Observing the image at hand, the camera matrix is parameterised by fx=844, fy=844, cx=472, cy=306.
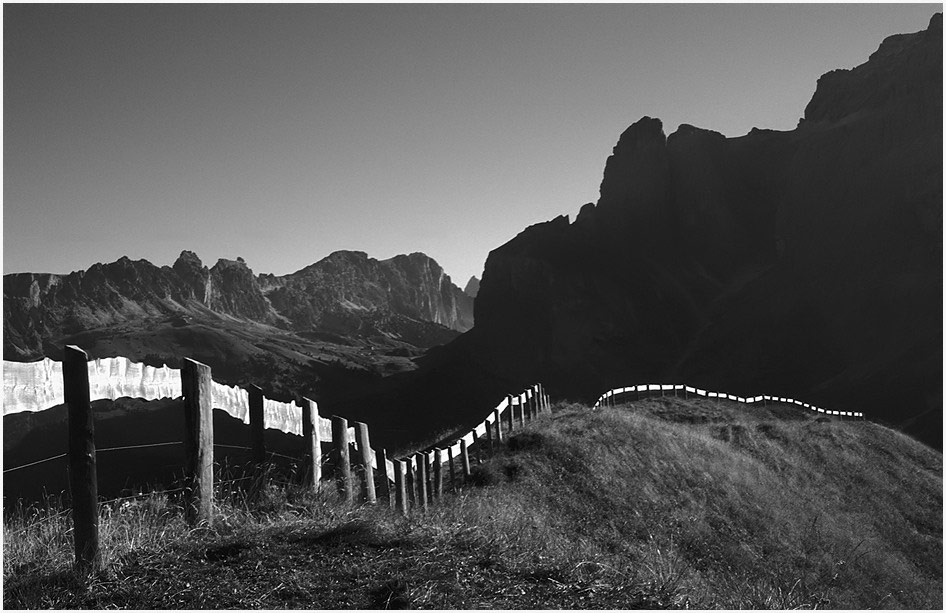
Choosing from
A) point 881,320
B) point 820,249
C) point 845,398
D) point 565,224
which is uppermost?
point 565,224

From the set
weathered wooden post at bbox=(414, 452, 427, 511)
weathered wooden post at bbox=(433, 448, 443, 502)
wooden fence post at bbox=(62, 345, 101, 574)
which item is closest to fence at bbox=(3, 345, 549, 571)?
wooden fence post at bbox=(62, 345, 101, 574)

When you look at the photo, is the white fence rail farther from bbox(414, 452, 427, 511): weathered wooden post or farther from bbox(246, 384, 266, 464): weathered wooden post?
bbox(414, 452, 427, 511): weathered wooden post

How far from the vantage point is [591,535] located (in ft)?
41.5

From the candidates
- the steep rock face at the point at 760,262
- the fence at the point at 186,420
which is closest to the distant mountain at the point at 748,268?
the steep rock face at the point at 760,262

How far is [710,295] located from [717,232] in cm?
1391

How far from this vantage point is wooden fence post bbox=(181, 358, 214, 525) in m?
7.01

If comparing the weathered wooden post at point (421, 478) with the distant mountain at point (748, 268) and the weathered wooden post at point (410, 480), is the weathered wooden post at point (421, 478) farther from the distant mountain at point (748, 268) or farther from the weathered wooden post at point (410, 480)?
the distant mountain at point (748, 268)

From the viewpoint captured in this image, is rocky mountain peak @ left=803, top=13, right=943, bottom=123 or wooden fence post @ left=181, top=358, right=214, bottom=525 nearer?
wooden fence post @ left=181, top=358, right=214, bottom=525

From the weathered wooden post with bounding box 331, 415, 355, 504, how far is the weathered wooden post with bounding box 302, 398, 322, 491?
0.21m

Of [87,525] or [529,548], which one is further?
[529,548]

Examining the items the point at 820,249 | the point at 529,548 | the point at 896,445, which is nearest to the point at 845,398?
the point at 820,249

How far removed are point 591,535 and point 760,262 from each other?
148 meters

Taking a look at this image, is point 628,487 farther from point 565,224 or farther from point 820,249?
point 565,224

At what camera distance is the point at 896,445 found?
84.2 ft
